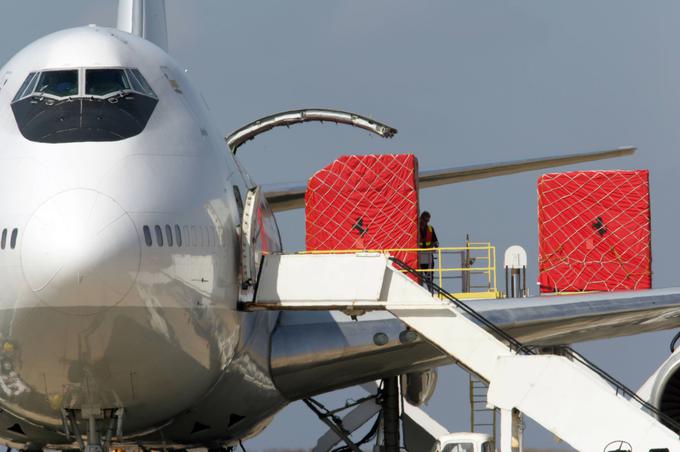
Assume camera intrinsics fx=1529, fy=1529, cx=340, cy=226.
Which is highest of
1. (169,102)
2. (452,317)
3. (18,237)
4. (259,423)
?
(169,102)

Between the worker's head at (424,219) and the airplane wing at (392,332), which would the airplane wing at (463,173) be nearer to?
the worker's head at (424,219)

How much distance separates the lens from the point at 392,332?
1908 centimetres

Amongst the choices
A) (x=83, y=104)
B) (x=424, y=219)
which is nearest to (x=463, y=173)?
(x=424, y=219)

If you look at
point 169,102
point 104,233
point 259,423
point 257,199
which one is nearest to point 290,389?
point 259,423

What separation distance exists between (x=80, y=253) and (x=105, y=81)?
9.02ft

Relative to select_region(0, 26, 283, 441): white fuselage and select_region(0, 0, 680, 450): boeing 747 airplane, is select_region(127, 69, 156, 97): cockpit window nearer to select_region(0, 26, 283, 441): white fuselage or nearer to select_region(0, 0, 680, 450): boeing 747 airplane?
select_region(0, 0, 680, 450): boeing 747 airplane

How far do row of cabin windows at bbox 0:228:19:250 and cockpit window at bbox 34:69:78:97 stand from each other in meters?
1.89

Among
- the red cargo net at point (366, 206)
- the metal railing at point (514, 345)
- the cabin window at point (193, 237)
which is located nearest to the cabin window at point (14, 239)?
the cabin window at point (193, 237)

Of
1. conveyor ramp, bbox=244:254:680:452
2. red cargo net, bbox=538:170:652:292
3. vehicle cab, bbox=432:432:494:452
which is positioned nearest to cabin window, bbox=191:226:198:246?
conveyor ramp, bbox=244:254:680:452

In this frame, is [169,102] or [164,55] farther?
[164,55]

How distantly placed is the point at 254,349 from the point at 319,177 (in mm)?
6868

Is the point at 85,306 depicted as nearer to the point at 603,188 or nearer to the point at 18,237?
the point at 18,237

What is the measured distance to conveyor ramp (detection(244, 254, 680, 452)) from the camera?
16.0 meters

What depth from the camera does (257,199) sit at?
17.0 meters
